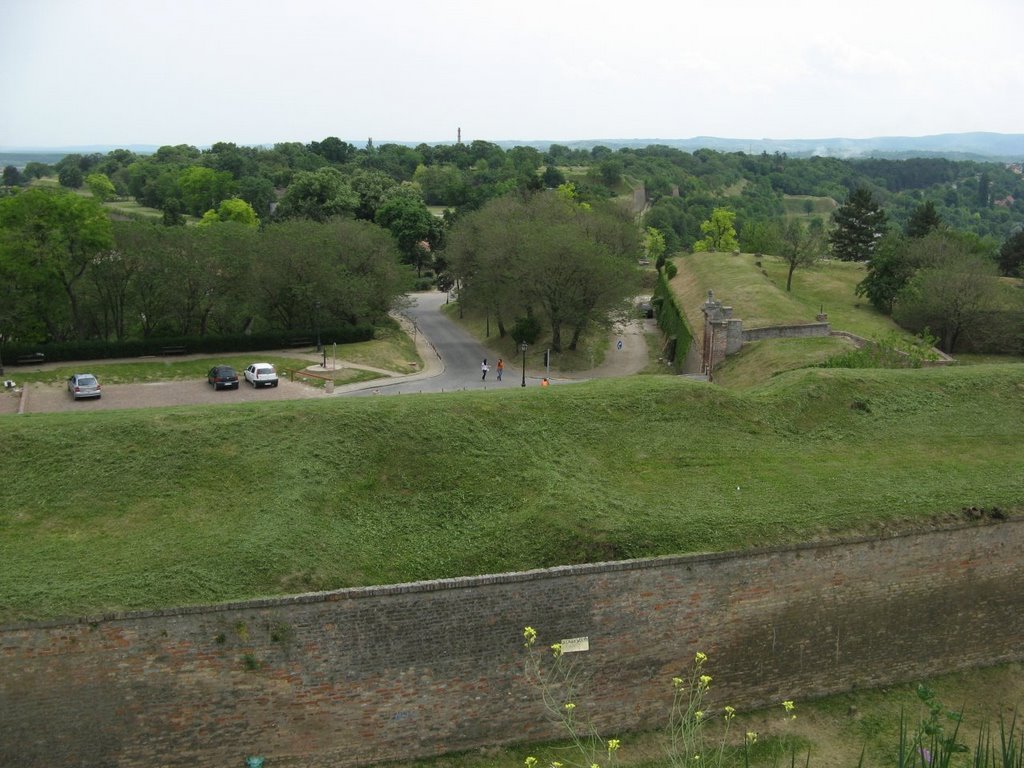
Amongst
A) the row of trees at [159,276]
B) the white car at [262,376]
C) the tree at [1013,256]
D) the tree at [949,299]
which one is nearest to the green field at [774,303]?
the tree at [949,299]

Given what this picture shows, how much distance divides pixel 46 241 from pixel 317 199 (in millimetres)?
31777

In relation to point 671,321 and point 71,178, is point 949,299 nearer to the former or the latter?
point 671,321

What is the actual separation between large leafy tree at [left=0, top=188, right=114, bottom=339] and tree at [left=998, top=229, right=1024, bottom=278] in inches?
2000

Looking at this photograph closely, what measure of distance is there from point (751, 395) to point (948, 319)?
24.4m

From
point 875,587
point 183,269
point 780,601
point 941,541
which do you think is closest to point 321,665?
point 780,601

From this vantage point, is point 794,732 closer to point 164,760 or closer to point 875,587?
point 875,587

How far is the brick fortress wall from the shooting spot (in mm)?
11867

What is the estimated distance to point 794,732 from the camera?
13984 mm

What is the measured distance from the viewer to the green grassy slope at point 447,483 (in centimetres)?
1339

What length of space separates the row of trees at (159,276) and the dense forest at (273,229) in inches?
2.6

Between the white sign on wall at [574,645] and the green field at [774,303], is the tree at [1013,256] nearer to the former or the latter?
the green field at [774,303]

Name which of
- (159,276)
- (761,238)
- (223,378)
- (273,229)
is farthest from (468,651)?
(761,238)

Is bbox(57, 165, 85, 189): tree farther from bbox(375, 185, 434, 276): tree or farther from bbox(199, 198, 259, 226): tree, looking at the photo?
bbox(375, 185, 434, 276): tree

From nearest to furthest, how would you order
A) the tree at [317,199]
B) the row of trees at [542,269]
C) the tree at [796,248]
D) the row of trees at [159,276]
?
the row of trees at [159,276], the row of trees at [542,269], the tree at [796,248], the tree at [317,199]
